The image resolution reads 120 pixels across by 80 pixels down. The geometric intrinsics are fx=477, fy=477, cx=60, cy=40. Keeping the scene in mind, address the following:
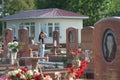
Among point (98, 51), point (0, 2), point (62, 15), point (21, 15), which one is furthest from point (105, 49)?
point (0, 2)

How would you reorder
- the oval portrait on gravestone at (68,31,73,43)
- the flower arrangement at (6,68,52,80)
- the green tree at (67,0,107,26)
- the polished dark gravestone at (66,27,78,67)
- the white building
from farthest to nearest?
the green tree at (67,0,107,26) < the white building < the oval portrait on gravestone at (68,31,73,43) < the polished dark gravestone at (66,27,78,67) < the flower arrangement at (6,68,52,80)

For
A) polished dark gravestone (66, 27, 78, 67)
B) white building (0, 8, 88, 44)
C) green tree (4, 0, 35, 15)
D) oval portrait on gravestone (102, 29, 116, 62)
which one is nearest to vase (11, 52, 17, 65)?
polished dark gravestone (66, 27, 78, 67)

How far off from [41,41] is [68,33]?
7.50ft

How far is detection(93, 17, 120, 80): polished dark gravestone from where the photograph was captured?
12.0m

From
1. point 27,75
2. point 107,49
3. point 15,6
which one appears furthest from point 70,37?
point 15,6

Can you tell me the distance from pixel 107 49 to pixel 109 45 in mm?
115

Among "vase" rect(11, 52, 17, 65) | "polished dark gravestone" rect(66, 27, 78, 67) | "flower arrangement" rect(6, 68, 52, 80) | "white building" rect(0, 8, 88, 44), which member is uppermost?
"white building" rect(0, 8, 88, 44)

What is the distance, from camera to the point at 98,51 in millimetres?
12734

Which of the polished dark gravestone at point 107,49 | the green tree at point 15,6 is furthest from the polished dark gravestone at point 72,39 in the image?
the green tree at point 15,6

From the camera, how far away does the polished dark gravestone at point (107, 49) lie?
11977 millimetres

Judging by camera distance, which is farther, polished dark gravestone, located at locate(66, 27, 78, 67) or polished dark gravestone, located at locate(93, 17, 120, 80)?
polished dark gravestone, located at locate(66, 27, 78, 67)

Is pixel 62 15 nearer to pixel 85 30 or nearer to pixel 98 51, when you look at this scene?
pixel 85 30

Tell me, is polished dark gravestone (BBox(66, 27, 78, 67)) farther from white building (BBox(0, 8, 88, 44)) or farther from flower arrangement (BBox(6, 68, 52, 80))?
white building (BBox(0, 8, 88, 44))

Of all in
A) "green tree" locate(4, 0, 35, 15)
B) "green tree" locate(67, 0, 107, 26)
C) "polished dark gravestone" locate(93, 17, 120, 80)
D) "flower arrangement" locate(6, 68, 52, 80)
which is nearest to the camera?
"flower arrangement" locate(6, 68, 52, 80)
